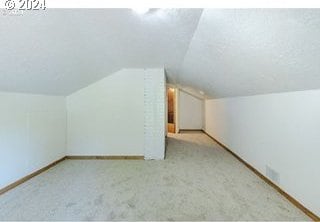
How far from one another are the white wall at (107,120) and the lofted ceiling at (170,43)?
3.11 ft

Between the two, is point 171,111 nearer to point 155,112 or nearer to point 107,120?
point 155,112

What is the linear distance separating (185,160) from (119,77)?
2.02 metres

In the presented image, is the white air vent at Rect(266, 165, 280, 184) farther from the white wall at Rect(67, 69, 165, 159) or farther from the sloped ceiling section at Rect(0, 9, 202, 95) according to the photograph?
the white wall at Rect(67, 69, 165, 159)

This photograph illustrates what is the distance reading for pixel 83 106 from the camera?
4.10 m

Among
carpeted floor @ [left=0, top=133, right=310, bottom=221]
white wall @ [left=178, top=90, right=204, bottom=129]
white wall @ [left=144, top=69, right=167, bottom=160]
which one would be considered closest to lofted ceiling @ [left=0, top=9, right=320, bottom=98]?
white wall @ [left=144, top=69, right=167, bottom=160]

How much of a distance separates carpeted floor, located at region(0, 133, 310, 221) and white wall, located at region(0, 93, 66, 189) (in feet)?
0.71

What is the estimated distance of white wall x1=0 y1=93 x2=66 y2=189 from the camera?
250 centimetres

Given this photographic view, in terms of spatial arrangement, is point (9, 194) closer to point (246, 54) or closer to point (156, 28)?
point (156, 28)

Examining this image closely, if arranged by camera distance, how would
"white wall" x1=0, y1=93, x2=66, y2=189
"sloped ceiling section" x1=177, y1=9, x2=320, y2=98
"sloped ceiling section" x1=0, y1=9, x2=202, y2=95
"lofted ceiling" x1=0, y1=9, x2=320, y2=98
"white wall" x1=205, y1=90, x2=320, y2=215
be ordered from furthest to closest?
"white wall" x1=0, y1=93, x2=66, y2=189, "white wall" x1=205, y1=90, x2=320, y2=215, "sloped ceiling section" x1=0, y1=9, x2=202, y2=95, "lofted ceiling" x1=0, y1=9, x2=320, y2=98, "sloped ceiling section" x1=177, y1=9, x2=320, y2=98

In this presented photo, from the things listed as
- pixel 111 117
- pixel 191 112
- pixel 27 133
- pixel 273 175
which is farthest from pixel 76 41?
pixel 191 112

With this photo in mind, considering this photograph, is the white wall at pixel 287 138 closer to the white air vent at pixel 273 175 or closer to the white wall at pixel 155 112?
the white air vent at pixel 273 175

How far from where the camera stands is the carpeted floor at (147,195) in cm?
202

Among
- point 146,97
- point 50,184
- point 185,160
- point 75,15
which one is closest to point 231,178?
point 185,160

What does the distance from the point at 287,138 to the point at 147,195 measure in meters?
1.71
